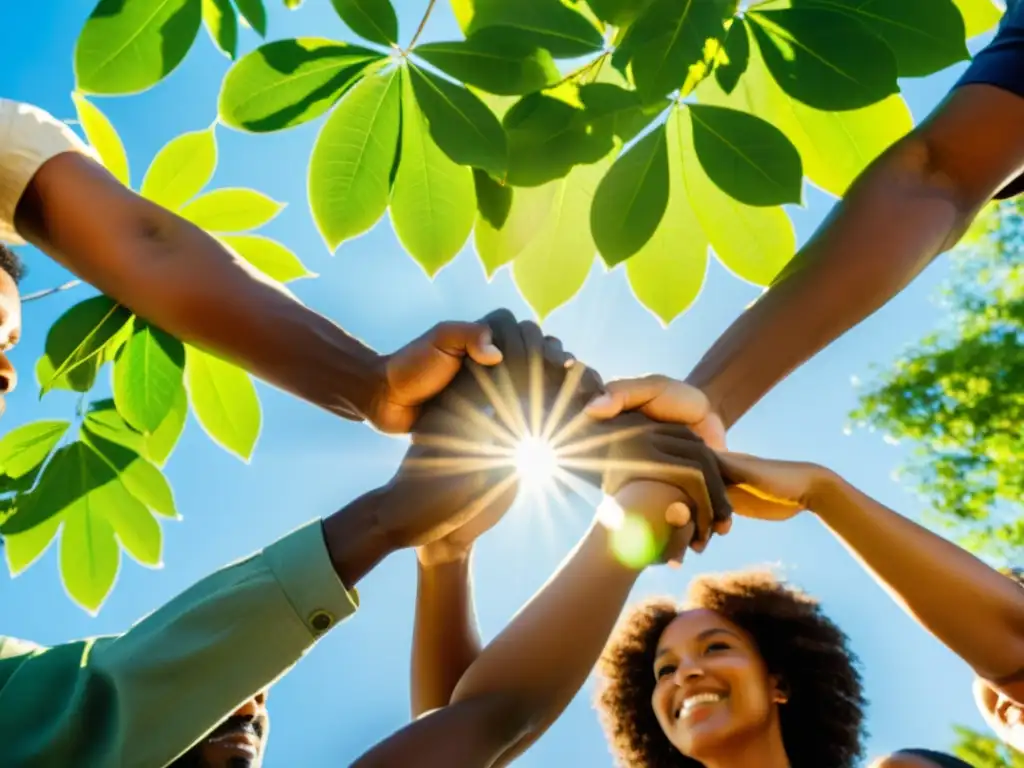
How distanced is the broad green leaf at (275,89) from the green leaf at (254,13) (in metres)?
0.08

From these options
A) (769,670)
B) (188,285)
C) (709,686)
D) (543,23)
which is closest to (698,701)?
(709,686)

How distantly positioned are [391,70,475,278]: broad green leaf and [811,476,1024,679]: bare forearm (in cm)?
91

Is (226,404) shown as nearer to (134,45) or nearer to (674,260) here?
(134,45)

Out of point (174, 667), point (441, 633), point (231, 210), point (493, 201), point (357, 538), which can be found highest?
point (231, 210)

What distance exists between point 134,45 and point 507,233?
1.64 ft

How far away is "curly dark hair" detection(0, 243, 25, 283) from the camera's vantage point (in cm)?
218

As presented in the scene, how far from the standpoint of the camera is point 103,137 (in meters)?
1.46

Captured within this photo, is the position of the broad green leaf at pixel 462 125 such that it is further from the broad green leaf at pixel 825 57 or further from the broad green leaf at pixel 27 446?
the broad green leaf at pixel 27 446

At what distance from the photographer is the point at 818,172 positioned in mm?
1194

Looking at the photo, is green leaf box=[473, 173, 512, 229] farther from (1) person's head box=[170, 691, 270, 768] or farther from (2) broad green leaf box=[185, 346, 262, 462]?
(1) person's head box=[170, 691, 270, 768]

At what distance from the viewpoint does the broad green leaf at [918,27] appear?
1059 millimetres

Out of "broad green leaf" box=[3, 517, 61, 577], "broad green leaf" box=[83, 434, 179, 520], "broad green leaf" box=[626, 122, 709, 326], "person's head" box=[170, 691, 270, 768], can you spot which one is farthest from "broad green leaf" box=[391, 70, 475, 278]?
"person's head" box=[170, 691, 270, 768]

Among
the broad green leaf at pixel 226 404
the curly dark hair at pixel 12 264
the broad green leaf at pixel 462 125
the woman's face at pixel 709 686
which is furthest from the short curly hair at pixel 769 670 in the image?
the broad green leaf at pixel 462 125

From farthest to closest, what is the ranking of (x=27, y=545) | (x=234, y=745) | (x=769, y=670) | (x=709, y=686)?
1. (x=769, y=670)
2. (x=709, y=686)
3. (x=234, y=745)
4. (x=27, y=545)
